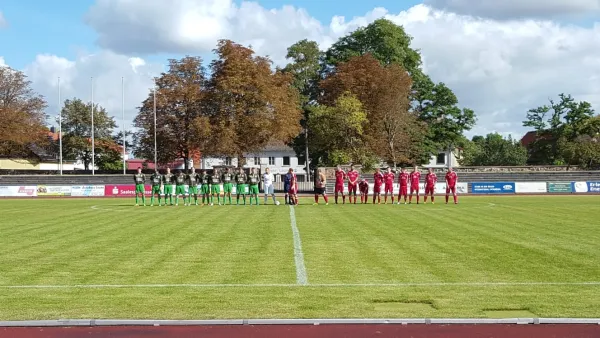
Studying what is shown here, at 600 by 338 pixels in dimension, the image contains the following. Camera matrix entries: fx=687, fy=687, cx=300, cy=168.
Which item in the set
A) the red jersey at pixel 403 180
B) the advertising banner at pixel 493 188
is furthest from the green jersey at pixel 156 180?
the advertising banner at pixel 493 188

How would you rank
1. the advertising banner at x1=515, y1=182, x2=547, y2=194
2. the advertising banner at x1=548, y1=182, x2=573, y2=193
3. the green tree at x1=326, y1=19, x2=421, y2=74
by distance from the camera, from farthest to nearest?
1. the green tree at x1=326, y1=19, x2=421, y2=74
2. the advertising banner at x1=548, y1=182, x2=573, y2=193
3. the advertising banner at x1=515, y1=182, x2=547, y2=194

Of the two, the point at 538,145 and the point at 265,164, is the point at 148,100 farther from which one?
the point at 538,145

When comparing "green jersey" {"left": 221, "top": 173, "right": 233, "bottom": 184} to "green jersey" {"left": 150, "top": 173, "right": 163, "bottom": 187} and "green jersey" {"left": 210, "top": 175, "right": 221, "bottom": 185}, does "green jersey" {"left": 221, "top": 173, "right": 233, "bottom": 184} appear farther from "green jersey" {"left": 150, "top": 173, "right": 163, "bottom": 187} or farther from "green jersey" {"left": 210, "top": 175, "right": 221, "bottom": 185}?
"green jersey" {"left": 150, "top": 173, "right": 163, "bottom": 187}

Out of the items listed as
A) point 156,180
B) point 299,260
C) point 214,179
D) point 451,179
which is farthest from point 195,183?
point 299,260

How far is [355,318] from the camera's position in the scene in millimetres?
8047

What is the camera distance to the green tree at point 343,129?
59.8 meters

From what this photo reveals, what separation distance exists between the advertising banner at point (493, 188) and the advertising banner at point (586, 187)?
501 cm

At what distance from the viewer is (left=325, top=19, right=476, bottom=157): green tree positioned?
71.4m

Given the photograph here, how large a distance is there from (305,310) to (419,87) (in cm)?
6774

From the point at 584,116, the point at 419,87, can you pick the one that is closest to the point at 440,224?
the point at 419,87

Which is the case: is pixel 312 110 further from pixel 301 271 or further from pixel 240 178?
pixel 301 271

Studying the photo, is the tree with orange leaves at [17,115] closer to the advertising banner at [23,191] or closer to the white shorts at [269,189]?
the advertising banner at [23,191]

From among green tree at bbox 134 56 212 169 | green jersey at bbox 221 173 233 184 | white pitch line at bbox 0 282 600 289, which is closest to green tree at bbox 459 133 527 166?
green tree at bbox 134 56 212 169

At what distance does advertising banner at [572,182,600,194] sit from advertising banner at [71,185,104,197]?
36.8 meters
